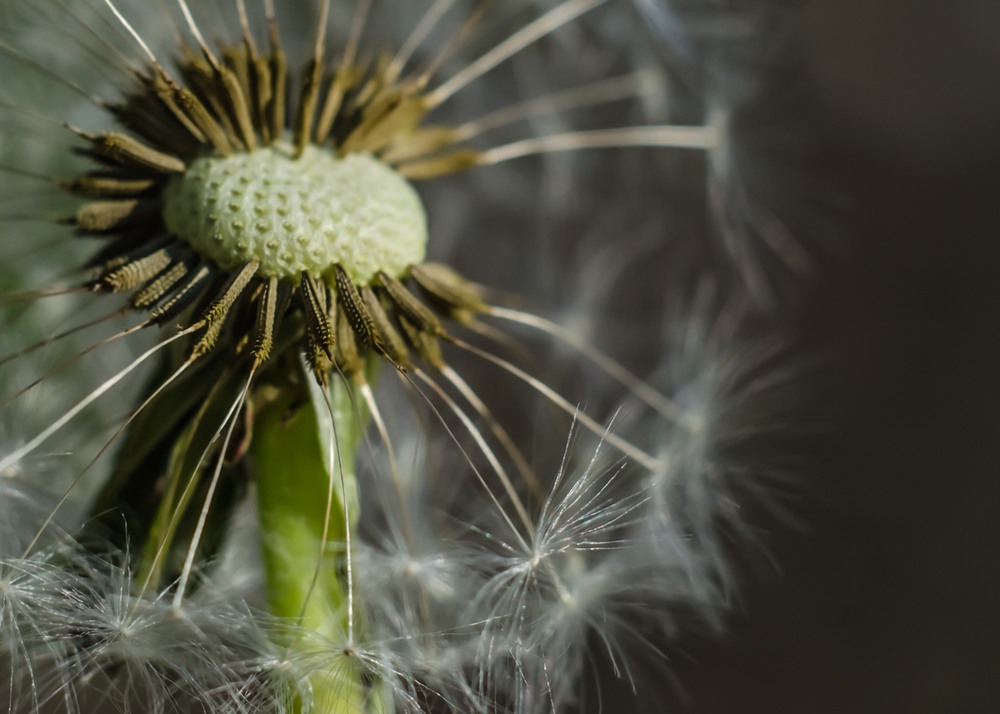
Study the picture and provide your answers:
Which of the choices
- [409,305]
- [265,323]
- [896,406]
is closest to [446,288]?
[409,305]

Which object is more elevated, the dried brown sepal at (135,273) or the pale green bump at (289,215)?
the pale green bump at (289,215)

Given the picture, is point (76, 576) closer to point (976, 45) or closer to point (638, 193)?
point (638, 193)

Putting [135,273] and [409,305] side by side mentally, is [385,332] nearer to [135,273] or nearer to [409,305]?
[409,305]

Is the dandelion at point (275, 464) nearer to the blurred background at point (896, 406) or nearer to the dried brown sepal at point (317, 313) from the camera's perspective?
the dried brown sepal at point (317, 313)

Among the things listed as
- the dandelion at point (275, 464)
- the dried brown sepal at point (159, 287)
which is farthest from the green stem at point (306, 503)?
the dried brown sepal at point (159, 287)

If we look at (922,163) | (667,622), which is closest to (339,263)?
(667,622)
